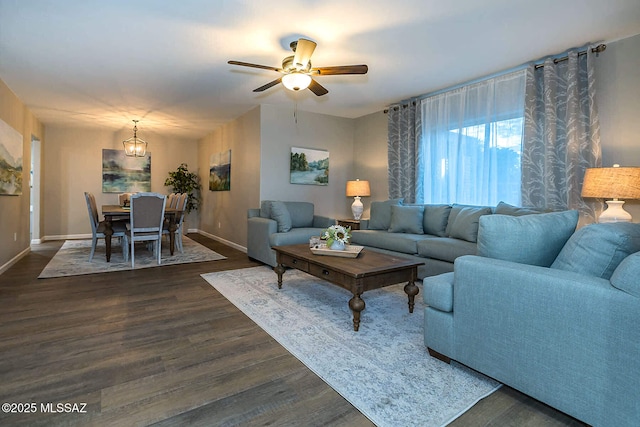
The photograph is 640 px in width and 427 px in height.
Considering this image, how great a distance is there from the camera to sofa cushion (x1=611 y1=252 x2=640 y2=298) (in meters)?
1.20

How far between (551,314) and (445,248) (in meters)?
2.03

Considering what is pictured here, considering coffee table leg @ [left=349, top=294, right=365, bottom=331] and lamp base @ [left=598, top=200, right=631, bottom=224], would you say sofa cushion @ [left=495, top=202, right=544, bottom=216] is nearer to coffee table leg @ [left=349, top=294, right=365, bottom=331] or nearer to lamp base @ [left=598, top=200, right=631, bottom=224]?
lamp base @ [left=598, top=200, right=631, bottom=224]

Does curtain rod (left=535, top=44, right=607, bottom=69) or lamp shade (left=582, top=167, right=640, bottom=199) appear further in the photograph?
curtain rod (left=535, top=44, right=607, bottom=69)

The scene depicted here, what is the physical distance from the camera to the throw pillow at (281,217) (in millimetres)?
4383

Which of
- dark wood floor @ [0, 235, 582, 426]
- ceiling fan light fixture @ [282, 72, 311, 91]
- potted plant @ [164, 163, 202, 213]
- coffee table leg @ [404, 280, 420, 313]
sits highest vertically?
ceiling fan light fixture @ [282, 72, 311, 91]

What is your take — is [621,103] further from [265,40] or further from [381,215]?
[265,40]

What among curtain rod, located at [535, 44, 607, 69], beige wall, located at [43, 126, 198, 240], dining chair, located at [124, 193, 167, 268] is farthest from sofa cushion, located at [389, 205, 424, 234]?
beige wall, located at [43, 126, 198, 240]

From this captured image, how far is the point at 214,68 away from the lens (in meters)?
3.69

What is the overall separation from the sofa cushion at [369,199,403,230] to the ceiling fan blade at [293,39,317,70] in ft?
7.85

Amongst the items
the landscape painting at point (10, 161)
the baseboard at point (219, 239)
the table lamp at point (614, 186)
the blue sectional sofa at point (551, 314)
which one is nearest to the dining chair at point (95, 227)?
the landscape painting at point (10, 161)

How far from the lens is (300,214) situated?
5012 mm

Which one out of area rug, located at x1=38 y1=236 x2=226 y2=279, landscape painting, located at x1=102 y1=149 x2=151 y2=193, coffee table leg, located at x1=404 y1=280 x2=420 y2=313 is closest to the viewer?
coffee table leg, located at x1=404 y1=280 x2=420 y2=313

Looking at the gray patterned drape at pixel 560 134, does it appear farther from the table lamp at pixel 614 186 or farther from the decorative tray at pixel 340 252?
the decorative tray at pixel 340 252

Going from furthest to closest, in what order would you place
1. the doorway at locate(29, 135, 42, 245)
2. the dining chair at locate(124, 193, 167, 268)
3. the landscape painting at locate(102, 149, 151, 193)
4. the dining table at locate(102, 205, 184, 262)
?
1. the landscape painting at locate(102, 149, 151, 193)
2. the doorway at locate(29, 135, 42, 245)
3. the dining table at locate(102, 205, 184, 262)
4. the dining chair at locate(124, 193, 167, 268)
